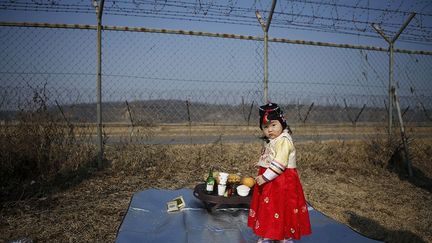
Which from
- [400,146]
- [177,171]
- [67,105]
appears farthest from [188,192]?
[400,146]

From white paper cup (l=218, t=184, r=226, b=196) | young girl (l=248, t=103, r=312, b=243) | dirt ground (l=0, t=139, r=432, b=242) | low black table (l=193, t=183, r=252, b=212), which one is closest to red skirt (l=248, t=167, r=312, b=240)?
young girl (l=248, t=103, r=312, b=243)

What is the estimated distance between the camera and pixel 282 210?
2.97 m

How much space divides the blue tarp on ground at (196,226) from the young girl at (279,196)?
67cm

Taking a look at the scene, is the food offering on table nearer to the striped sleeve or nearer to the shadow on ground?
the striped sleeve

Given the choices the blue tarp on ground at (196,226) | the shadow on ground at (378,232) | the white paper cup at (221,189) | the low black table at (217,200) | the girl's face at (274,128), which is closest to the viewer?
the girl's face at (274,128)

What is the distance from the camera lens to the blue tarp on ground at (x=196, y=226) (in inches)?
141

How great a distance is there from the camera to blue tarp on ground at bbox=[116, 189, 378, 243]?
3586 millimetres

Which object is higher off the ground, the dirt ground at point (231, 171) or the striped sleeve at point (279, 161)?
the striped sleeve at point (279, 161)

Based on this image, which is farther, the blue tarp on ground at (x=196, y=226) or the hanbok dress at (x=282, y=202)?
the blue tarp on ground at (x=196, y=226)

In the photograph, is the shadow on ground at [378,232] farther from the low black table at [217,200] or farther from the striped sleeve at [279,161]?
the striped sleeve at [279,161]

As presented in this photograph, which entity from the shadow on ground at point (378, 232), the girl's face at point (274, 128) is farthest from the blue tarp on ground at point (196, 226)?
the girl's face at point (274, 128)

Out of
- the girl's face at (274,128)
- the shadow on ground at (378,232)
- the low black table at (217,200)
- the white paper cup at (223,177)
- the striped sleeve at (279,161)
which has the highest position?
the girl's face at (274,128)

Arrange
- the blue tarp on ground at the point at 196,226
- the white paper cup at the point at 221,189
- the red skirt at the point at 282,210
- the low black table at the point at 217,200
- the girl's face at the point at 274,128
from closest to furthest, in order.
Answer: the red skirt at the point at 282,210 → the girl's face at the point at 274,128 → the blue tarp on ground at the point at 196,226 → the low black table at the point at 217,200 → the white paper cup at the point at 221,189

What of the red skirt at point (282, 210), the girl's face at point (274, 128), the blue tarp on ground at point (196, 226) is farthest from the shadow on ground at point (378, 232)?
the girl's face at point (274, 128)
